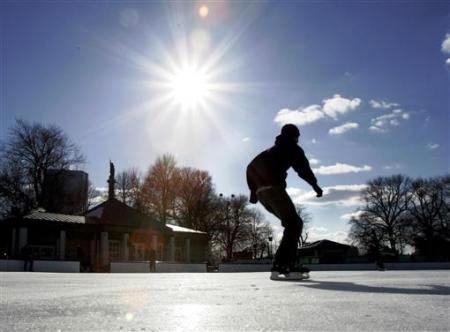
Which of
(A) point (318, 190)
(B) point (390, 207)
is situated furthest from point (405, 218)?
(A) point (318, 190)

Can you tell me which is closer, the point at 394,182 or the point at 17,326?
the point at 17,326

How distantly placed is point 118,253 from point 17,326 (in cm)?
4398

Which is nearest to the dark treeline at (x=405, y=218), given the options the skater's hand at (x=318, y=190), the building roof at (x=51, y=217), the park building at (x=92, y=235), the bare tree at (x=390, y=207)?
the bare tree at (x=390, y=207)

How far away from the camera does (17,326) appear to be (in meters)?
1.92

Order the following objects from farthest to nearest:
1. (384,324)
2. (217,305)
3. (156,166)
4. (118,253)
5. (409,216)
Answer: (409,216)
(156,166)
(118,253)
(217,305)
(384,324)

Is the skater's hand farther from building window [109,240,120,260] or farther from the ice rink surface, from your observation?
building window [109,240,120,260]

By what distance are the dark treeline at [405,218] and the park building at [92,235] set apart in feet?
77.0

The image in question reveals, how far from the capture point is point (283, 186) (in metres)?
5.89

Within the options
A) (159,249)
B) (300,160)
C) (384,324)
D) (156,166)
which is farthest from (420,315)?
(156,166)

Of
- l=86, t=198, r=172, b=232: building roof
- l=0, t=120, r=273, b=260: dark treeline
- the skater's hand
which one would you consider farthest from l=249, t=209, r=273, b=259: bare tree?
the skater's hand

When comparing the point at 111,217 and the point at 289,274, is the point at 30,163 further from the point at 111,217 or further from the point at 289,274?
the point at 289,274

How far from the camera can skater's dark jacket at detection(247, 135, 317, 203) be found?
5.91 meters

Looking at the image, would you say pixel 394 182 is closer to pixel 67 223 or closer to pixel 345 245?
pixel 345 245

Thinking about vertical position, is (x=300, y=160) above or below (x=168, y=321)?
above
